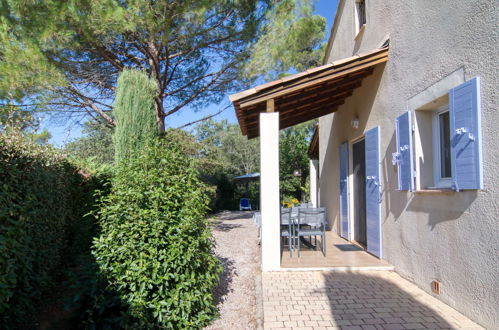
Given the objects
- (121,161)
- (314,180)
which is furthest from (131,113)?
(314,180)

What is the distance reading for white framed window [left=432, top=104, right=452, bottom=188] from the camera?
406cm

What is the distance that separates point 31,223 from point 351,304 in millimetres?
3890

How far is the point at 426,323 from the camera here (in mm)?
→ 3361

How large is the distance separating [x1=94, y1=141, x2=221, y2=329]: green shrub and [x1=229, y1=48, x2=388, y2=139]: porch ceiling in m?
2.01

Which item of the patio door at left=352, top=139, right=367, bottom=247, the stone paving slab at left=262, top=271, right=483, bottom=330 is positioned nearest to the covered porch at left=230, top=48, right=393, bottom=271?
the stone paving slab at left=262, top=271, right=483, bottom=330

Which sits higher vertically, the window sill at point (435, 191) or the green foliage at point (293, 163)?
the green foliage at point (293, 163)

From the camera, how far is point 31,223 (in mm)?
3682

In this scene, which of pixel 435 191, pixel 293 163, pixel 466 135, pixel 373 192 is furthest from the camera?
pixel 293 163

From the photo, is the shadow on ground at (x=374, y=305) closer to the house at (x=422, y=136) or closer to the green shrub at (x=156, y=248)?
the house at (x=422, y=136)

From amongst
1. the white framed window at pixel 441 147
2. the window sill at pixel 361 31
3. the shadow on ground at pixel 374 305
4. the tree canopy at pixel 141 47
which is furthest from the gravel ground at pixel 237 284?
the window sill at pixel 361 31

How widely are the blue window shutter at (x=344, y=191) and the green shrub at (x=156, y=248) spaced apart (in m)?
4.90

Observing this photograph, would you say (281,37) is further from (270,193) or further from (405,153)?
(405,153)

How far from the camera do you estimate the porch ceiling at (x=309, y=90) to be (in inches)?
208

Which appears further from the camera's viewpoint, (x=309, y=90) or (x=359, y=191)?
(x=359, y=191)
